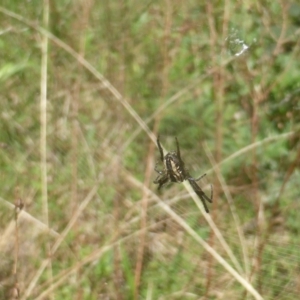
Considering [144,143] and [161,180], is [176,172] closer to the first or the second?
[161,180]

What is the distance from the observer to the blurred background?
5.25 ft

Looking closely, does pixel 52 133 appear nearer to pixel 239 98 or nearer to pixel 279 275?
pixel 239 98

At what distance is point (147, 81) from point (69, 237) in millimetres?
563

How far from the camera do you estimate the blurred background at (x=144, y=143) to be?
5.25ft

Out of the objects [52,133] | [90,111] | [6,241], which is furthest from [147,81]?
[6,241]

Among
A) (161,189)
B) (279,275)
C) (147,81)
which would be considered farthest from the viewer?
(147,81)

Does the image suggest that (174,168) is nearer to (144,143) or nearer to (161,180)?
(161,180)

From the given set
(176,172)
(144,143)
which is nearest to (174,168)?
(176,172)

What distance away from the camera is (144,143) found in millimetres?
1722

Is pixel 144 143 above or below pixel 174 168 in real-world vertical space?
above

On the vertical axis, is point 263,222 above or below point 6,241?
above

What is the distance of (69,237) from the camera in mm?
1690

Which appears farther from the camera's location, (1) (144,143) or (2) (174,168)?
(1) (144,143)

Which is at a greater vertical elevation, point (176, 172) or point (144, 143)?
point (144, 143)
